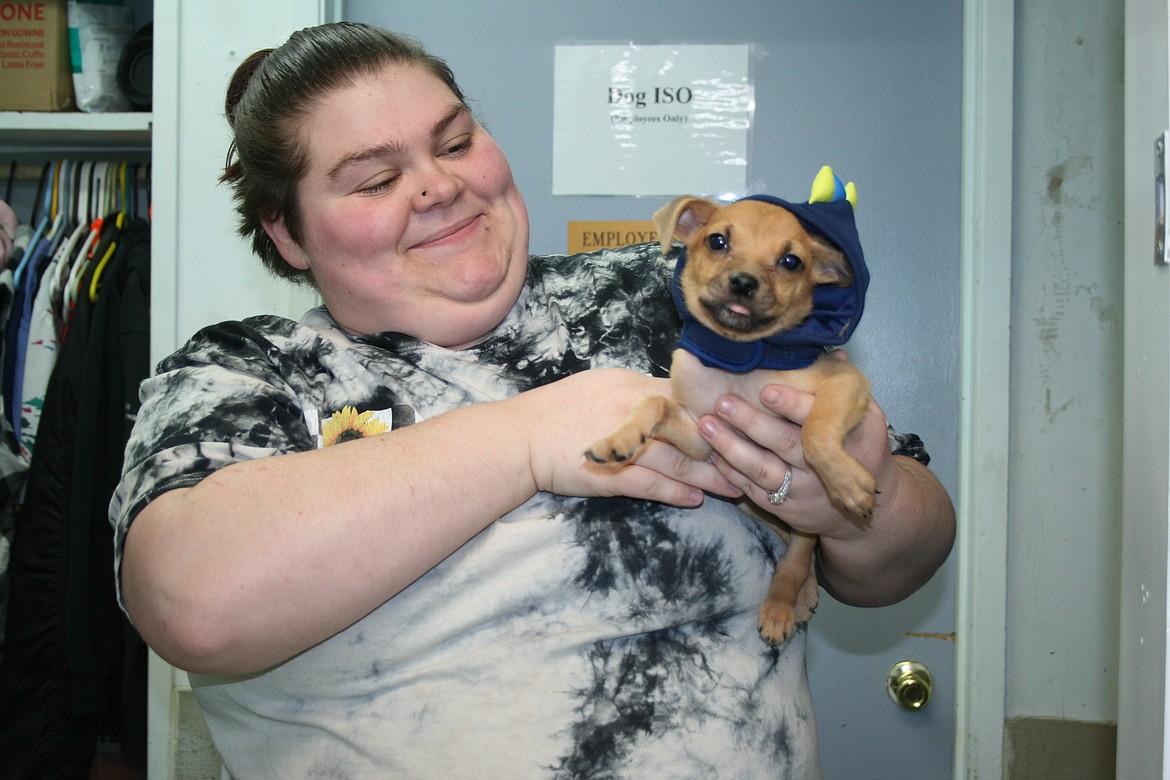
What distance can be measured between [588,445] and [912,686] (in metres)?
1.54

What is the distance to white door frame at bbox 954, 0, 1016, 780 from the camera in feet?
7.10

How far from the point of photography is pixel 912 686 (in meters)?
2.26

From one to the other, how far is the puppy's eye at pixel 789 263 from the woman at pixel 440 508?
7.6 inches

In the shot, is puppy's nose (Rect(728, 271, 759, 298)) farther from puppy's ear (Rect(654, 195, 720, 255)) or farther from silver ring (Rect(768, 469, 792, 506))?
silver ring (Rect(768, 469, 792, 506))

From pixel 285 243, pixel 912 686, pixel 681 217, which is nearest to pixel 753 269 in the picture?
pixel 681 217

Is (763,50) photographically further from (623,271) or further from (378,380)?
(378,380)

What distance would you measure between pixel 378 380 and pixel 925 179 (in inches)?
63.0

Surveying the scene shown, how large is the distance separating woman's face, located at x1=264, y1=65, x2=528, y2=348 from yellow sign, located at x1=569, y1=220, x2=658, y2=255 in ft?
3.26

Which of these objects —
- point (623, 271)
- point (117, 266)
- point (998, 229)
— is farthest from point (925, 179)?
point (117, 266)

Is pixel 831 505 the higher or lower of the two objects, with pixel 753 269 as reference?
lower

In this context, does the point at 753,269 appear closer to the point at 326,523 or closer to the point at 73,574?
the point at 326,523

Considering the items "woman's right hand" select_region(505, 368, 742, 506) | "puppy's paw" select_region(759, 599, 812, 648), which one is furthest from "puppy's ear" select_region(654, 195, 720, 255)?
"puppy's paw" select_region(759, 599, 812, 648)

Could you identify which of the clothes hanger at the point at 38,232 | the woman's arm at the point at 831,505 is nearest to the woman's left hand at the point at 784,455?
the woman's arm at the point at 831,505

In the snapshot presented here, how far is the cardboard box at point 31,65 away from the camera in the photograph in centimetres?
247
